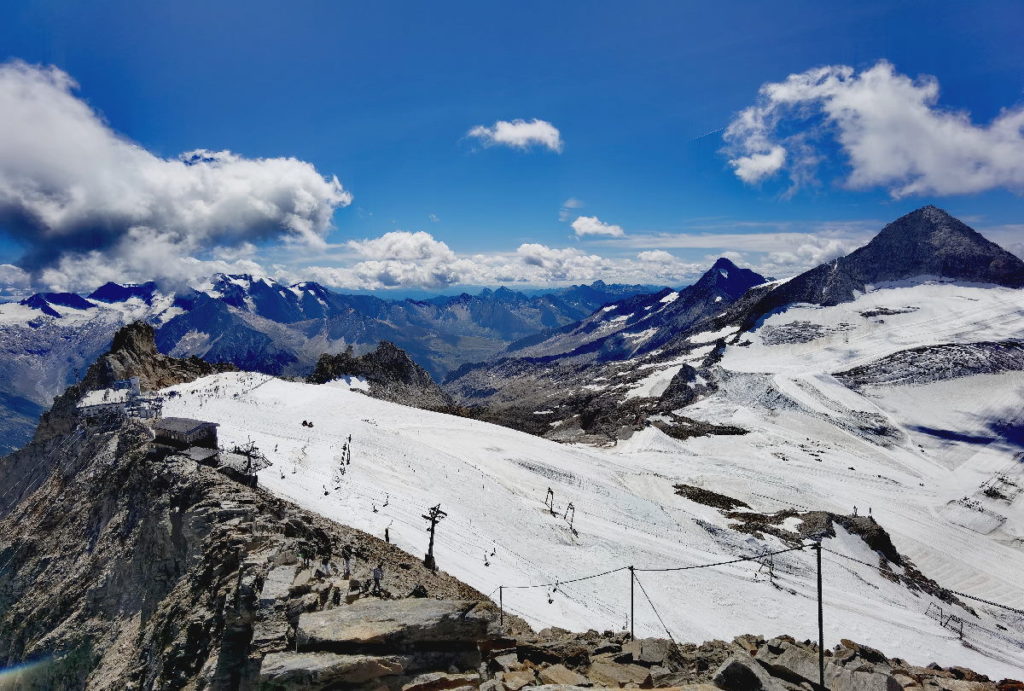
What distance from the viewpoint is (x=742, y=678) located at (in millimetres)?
13797

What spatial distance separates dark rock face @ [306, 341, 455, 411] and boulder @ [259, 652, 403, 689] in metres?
91.1

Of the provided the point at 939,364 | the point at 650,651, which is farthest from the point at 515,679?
the point at 939,364

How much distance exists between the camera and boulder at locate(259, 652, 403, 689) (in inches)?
432

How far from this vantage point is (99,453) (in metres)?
31.5

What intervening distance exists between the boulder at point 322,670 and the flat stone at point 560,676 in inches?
164

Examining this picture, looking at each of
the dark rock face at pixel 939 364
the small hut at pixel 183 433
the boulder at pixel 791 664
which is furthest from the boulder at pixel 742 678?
the dark rock face at pixel 939 364

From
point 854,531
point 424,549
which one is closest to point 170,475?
point 424,549

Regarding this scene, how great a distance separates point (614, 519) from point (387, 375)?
274 feet

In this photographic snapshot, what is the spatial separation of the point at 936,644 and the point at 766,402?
304ft

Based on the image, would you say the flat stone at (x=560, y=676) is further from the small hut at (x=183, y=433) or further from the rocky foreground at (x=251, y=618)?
the small hut at (x=183, y=433)

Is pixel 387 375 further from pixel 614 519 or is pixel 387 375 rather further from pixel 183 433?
pixel 183 433

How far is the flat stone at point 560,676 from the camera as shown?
13.2 metres

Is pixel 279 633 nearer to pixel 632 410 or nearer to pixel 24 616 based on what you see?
pixel 24 616

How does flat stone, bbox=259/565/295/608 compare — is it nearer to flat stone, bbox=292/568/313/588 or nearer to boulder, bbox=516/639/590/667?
flat stone, bbox=292/568/313/588
